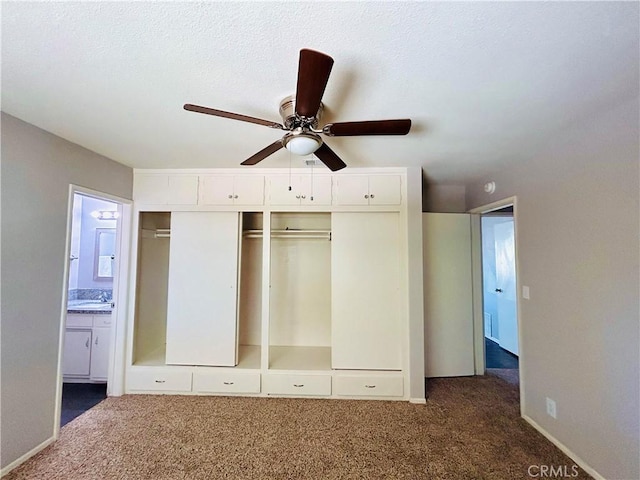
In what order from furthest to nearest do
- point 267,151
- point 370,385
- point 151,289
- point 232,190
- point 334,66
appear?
point 151,289 → point 232,190 → point 370,385 → point 267,151 → point 334,66

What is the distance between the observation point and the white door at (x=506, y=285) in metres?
4.58

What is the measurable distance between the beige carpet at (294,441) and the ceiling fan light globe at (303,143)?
7.17 feet

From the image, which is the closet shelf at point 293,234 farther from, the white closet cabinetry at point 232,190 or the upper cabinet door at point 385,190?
the upper cabinet door at point 385,190

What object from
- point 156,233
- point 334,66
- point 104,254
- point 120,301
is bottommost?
point 120,301

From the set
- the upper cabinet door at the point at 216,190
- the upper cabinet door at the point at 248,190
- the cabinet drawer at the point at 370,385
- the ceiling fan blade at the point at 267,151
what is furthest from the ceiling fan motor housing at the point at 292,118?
the cabinet drawer at the point at 370,385

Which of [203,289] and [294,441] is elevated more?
[203,289]

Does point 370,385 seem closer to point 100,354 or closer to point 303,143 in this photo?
point 303,143

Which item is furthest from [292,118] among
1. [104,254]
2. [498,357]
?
[498,357]

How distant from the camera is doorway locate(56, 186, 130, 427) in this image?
2.74 metres

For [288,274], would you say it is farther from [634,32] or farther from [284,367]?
[634,32]

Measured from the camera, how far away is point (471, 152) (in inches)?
102

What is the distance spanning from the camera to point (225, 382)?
3004 mm

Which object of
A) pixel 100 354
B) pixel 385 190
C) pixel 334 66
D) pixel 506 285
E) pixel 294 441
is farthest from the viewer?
pixel 506 285

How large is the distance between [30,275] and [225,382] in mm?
1938
